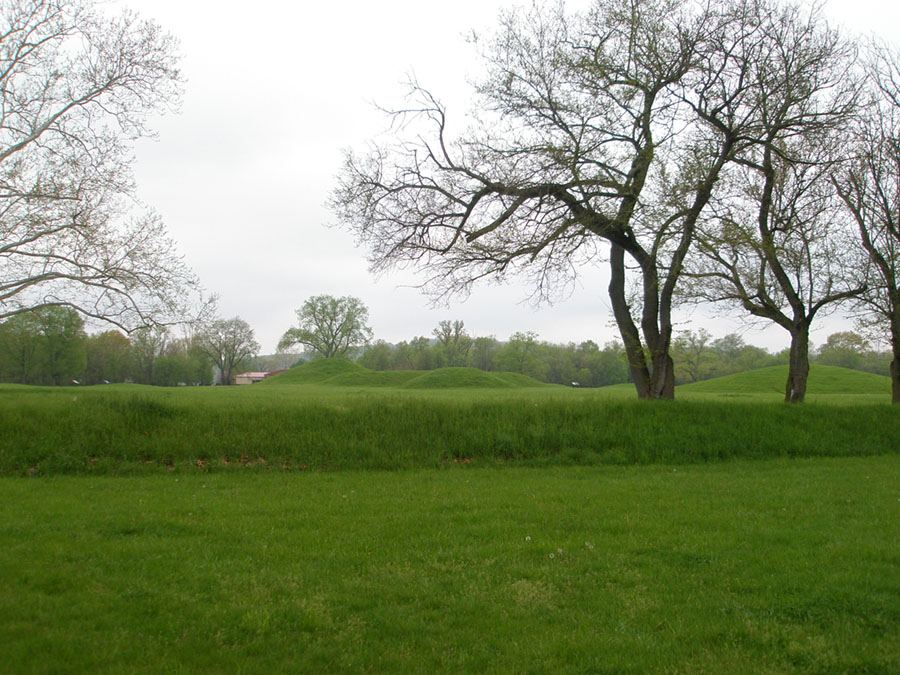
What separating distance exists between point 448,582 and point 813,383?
58282 millimetres

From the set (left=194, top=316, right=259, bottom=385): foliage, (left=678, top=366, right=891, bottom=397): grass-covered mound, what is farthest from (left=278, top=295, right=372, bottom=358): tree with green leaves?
(left=678, top=366, right=891, bottom=397): grass-covered mound

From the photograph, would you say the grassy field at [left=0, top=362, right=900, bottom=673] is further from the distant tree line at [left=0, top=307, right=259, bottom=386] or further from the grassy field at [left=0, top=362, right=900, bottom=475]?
the distant tree line at [left=0, top=307, right=259, bottom=386]

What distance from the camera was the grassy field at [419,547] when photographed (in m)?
3.99

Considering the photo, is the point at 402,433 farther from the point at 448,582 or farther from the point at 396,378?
the point at 396,378

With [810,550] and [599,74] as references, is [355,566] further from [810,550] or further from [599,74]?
[599,74]

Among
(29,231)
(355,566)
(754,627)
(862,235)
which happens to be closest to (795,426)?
(862,235)

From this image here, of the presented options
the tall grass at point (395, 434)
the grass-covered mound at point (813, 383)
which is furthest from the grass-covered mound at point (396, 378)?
the tall grass at point (395, 434)

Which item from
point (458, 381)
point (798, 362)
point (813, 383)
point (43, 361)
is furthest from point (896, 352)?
point (43, 361)

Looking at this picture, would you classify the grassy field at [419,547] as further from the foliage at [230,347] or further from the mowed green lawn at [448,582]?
the foliage at [230,347]

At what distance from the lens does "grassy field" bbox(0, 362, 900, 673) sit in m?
3.99

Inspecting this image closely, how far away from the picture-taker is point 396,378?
64.4 m

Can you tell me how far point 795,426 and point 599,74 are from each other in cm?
1159

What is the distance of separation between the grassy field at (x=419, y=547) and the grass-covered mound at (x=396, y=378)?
4298 cm

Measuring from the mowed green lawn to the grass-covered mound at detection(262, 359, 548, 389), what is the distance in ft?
157
